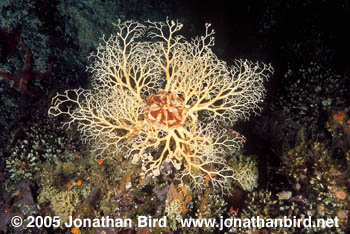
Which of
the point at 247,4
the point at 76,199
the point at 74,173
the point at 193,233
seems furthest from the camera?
the point at 247,4

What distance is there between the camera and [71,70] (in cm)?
581

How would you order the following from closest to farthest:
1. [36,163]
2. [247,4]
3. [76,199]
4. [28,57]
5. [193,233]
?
[193,233], [76,199], [36,163], [28,57], [247,4]

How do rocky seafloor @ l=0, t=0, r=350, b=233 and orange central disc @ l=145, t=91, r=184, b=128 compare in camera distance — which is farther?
rocky seafloor @ l=0, t=0, r=350, b=233

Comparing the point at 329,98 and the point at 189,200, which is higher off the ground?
the point at 329,98

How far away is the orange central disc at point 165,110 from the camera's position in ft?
12.0

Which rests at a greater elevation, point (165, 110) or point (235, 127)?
point (235, 127)

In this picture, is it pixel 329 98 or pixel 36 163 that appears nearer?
pixel 36 163

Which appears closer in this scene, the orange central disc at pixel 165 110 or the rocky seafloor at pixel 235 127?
the orange central disc at pixel 165 110

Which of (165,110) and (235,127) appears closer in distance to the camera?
(165,110)

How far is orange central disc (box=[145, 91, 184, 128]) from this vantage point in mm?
3645

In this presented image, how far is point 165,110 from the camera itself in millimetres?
3686

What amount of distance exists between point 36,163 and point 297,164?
214 inches

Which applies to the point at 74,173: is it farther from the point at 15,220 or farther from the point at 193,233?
the point at 193,233

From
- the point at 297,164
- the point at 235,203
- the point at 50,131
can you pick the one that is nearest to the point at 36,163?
the point at 50,131
